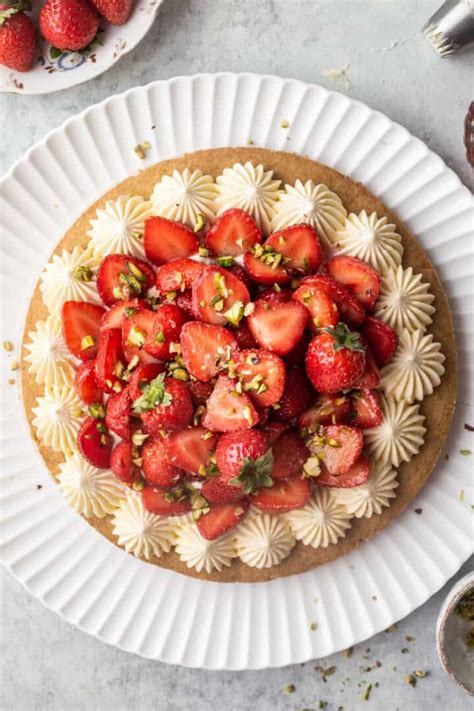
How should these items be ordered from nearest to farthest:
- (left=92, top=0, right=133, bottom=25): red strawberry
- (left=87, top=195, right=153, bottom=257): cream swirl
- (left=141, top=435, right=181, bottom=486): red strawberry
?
1. (left=141, top=435, right=181, bottom=486): red strawberry
2. (left=87, top=195, right=153, bottom=257): cream swirl
3. (left=92, top=0, right=133, bottom=25): red strawberry

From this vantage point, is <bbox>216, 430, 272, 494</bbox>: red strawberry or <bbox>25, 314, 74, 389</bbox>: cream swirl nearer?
<bbox>216, 430, 272, 494</bbox>: red strawberry

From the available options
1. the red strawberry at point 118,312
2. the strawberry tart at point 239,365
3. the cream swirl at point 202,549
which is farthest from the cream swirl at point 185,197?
the cream swirl at point 202,549

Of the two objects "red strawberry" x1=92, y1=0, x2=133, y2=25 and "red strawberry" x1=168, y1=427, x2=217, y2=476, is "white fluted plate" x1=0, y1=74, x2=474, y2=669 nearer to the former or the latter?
"red strawberry" x1=92, y1=0, x2=133, y2=25

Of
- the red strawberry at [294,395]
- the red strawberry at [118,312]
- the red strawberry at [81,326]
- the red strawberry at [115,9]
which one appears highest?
the red strawberry at [115,9]

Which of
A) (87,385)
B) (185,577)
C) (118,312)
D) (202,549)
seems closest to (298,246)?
(118,312)

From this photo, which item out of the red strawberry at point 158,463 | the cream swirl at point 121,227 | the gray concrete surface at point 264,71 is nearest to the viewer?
the red strawberry at point 158,463

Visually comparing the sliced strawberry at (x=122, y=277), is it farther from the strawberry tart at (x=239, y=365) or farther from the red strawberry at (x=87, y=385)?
the red strawberry at (x=87, y=385)

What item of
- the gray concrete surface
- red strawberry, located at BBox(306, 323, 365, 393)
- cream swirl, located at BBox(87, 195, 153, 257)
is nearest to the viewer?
red strawberry, located at BBox(306, 323, 365, 393)

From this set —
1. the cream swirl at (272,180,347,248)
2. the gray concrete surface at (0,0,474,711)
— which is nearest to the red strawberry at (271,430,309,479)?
the cream swirl at (272,180,347,248)
